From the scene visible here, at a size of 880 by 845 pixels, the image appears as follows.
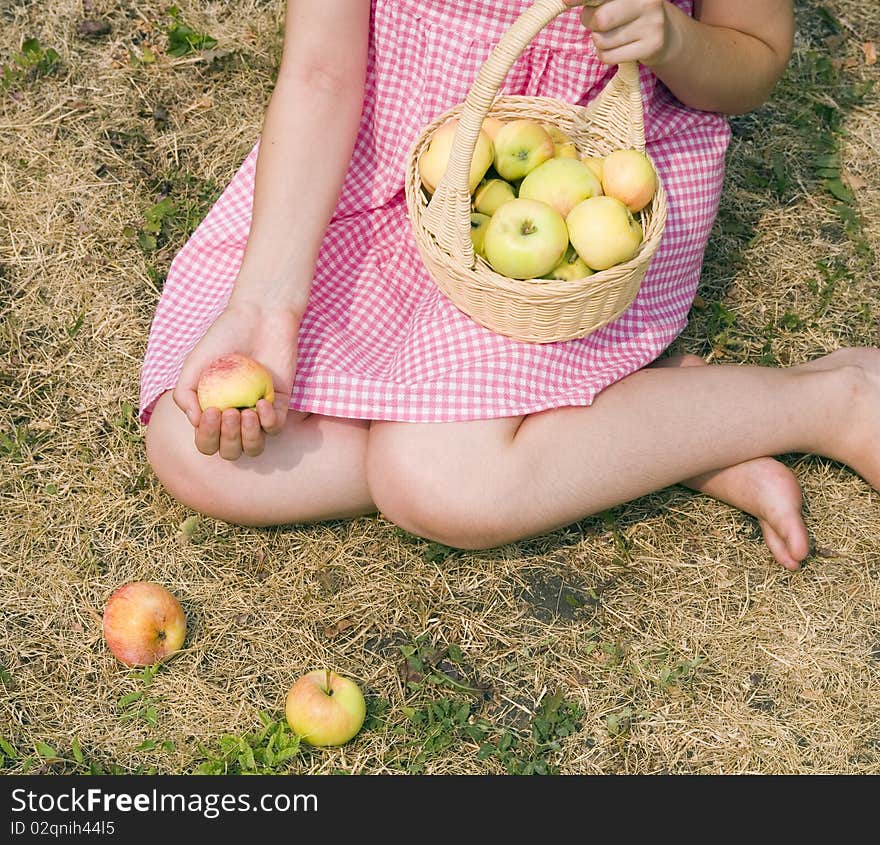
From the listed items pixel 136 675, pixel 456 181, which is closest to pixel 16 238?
pixel 136 675

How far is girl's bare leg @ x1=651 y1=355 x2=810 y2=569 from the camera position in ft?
8.16

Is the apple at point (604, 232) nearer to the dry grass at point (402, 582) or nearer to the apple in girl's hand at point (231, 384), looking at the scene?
the apple in girl's hand at point (231, 384)

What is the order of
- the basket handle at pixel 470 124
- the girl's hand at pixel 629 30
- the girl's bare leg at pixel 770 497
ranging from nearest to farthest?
the basket handle at pixel 470 124
the girl's hand at pixel 629 30
the girl's bare leg at pixel 770 497

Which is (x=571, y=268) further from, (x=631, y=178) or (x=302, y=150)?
(x=302, y=150)

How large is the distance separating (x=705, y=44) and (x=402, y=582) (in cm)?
139

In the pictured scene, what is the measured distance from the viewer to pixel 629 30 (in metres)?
1.97

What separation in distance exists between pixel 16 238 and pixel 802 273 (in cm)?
228

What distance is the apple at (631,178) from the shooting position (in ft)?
6.84

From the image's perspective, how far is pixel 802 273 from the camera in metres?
3.03

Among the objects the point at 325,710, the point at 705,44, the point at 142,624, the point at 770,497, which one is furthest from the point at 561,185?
the point at 142,624

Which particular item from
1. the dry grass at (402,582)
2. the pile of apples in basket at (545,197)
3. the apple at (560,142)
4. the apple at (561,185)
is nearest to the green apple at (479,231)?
the pile of apples in basket at (545,197)

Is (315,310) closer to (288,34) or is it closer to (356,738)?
(288,34)

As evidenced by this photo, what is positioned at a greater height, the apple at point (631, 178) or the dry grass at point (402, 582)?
the apple at point (631, 178)

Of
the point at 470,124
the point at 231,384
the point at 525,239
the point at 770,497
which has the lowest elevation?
the point at 770,497
